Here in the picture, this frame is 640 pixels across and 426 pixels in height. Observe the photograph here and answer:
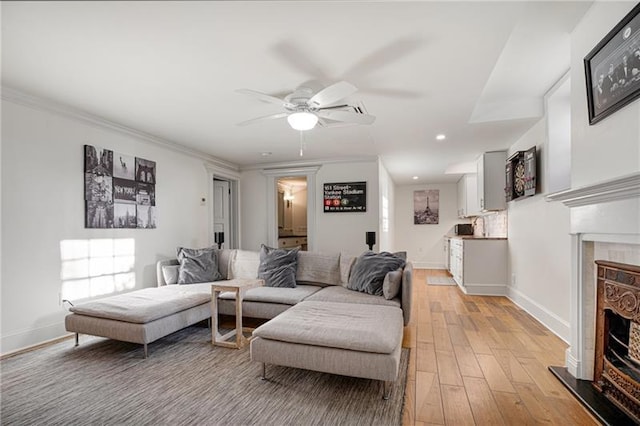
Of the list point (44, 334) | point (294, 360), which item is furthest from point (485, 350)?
point (44, 334)

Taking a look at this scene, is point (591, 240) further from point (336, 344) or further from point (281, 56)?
point (281, 56)

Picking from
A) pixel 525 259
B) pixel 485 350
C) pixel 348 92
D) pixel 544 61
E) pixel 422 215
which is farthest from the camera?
pixel 422 215

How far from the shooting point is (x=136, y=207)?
12.3ft

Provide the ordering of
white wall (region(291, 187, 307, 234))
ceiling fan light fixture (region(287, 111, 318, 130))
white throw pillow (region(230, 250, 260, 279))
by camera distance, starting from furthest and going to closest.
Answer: white wall (region(291, 187, 307, 234))
white throw pillow (region(230, 250, 260, 279))
ceiling fan light fixture (region(287, 111, 318, 130))

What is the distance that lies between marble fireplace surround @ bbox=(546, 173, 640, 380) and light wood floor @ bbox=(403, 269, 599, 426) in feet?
1.00

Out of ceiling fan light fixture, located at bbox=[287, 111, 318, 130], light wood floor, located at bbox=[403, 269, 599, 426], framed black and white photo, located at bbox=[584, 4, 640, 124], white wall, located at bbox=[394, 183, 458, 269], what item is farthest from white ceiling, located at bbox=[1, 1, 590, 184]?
white wall, located at bbox=[394, 183, 458, 269]

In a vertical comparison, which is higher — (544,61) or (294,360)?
(544,61)

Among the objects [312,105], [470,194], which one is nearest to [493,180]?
[470,194]

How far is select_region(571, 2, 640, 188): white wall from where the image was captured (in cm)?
157

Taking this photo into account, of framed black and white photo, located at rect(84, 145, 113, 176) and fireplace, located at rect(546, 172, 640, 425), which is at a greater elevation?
framed black and white photo, located at rect(84, 145, 113, 176)

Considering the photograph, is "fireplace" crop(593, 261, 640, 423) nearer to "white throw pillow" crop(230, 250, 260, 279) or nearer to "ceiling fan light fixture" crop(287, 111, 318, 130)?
"ceiling fan light fixture" crop(287, 111, 318, 130)

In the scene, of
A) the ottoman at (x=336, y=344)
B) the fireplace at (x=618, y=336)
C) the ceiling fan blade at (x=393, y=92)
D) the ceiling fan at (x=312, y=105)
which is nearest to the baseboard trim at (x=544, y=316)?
the fireplace at (x=618, y=336)

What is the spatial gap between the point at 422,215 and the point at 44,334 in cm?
783

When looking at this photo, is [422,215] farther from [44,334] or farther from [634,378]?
[44,334]
